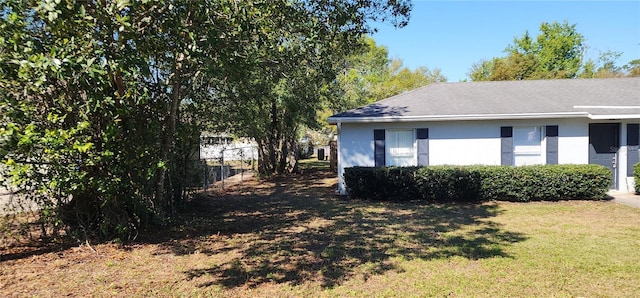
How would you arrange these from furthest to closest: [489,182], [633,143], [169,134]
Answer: [633,143], [489,182], [169,134]

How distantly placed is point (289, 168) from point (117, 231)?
13063mm

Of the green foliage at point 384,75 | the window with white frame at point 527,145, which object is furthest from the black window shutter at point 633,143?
the green foliage at point 384,75

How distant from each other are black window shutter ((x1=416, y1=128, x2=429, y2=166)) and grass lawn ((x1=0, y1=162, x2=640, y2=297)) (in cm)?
267

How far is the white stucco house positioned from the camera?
34.9 ft

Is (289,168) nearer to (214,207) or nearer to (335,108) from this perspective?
(335,108)

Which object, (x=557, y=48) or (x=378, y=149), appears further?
(x=557, y=48)

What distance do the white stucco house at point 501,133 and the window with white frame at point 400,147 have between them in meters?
0.03

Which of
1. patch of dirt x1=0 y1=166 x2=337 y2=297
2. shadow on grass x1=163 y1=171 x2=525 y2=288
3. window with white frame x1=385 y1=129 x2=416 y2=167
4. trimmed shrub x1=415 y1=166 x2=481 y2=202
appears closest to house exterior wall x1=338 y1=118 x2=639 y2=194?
window with white frame x1=385 y1=129 x2=416 y2=167

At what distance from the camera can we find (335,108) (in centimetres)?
2011

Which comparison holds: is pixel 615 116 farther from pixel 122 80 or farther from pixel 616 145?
pixel 122 80

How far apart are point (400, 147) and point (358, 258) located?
6.41m

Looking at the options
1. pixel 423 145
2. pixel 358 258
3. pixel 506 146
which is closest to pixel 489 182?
pixel 506 146

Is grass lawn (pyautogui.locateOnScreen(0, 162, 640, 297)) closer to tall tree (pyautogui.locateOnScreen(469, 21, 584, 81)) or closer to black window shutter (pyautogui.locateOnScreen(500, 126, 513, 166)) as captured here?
black window shutter (pyautogui.locateOnScreen(500, 126, 513, 166))

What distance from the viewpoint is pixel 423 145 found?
11.0 m
